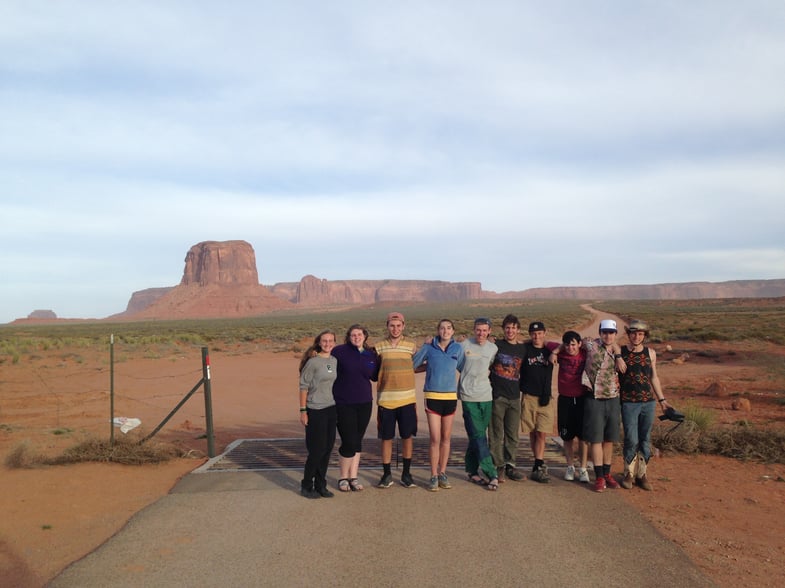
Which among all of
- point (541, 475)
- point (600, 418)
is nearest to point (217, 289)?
point (541, 475)

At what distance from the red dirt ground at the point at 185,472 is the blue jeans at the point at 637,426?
407mm

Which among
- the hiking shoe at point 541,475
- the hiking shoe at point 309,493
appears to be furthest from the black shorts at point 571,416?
the hiking shoe at point 309,493

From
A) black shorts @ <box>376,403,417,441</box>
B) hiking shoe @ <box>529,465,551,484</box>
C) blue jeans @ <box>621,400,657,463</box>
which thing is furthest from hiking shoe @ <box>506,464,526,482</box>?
black shorts @ <box>376,403,417,441</box>

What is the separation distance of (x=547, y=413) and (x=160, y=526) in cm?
386

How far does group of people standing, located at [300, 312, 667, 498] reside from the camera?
5.64 metres

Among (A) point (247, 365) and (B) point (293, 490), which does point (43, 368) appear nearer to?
(A) point (247, 365)

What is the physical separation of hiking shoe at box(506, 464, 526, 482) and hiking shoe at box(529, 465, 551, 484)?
0.12 m

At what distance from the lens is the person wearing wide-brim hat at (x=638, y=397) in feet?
18.7

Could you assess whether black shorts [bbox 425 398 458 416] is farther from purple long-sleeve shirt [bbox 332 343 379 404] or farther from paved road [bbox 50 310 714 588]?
paved road [bbox 50 310 714 588]

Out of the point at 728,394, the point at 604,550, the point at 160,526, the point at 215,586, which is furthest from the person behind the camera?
the point at 728,394

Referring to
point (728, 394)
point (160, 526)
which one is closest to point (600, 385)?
point (160, 526)

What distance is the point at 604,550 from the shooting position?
4266mm

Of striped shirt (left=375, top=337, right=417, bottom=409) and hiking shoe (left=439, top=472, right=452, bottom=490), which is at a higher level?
striped shirt (left=375, top=337, right=417, bottom=409)

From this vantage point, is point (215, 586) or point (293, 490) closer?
point (215, 586)
